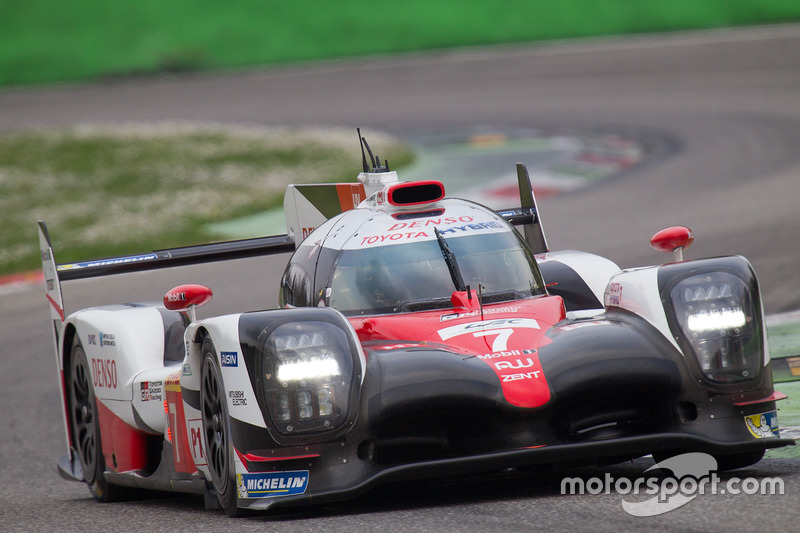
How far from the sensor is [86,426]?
277 inches

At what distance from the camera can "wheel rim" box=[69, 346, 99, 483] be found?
6832 millimetres

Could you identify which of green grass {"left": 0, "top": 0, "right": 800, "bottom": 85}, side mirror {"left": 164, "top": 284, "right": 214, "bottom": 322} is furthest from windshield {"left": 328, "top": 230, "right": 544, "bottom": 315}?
green grass {"left": 0, "top": 0, "right": 800, "bottom": 85}

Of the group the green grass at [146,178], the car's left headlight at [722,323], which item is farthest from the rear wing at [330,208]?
the green grass at [146,178]

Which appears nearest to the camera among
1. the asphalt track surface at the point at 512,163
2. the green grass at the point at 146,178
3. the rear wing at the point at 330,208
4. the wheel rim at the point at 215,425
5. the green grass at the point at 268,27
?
the asphalt track surface at the point at 512,163

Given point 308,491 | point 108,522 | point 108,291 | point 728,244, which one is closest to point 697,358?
point 308,491

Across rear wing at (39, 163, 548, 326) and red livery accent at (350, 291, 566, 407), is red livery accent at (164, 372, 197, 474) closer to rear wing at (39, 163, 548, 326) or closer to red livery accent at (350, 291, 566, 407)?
red livery accent at (350, 291, 566, 407)

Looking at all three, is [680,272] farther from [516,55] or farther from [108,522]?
[516,55]

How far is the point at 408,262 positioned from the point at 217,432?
50.1 inches

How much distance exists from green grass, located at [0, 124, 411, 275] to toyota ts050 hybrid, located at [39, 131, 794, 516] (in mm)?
9398

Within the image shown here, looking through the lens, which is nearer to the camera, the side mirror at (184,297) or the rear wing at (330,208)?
the side mirror at (184,297)

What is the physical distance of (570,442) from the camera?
16.4ft

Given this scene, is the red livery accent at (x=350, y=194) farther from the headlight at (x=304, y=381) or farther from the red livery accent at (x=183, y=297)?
the headlight at (x=304, y=381)

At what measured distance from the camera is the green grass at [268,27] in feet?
91.9

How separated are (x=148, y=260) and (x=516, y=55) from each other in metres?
21.0
